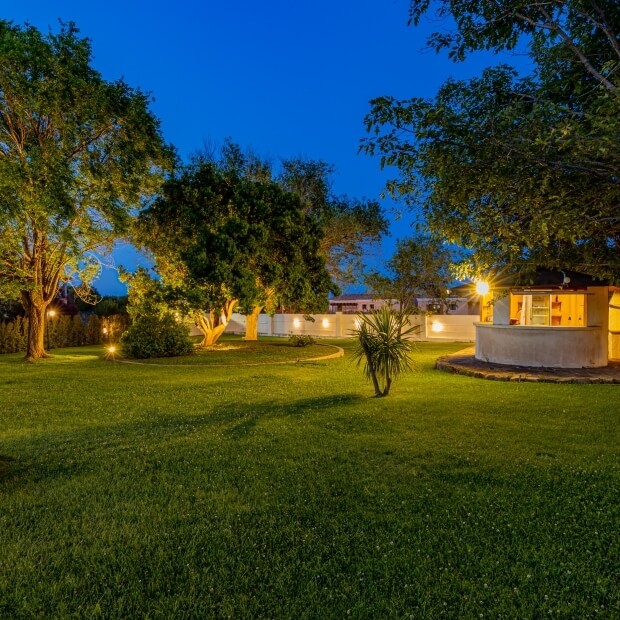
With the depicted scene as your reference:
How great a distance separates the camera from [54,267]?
17.8 meters

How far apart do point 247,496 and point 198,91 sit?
13824 centimetres

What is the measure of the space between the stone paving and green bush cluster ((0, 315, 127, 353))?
56.8ft

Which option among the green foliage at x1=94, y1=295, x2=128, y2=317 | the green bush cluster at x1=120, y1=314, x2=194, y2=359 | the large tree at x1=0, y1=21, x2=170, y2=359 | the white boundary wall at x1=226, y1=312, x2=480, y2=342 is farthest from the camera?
the green foliage at x1=94, y1=295, x2=128, y2=317

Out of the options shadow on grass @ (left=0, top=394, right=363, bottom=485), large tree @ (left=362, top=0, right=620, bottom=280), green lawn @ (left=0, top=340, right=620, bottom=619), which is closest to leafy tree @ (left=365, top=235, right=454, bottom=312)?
shadow on grass @ (left=0, top=394, right=363, bottom=485)

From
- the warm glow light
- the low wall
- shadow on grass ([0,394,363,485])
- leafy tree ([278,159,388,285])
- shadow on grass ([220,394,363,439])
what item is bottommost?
shadow on grass ([0,394,363,485])

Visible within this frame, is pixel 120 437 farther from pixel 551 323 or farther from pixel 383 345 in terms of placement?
pixel 551 323

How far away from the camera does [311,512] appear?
13.4 feet

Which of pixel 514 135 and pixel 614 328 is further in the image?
pixel 614 328

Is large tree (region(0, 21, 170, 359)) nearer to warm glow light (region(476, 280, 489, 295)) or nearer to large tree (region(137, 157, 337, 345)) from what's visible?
large tree (region(137, 157, 337, 345))

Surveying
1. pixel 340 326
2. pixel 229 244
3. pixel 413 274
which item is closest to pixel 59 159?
pixel 229 244

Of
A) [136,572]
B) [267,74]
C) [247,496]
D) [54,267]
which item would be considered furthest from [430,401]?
[267,74]

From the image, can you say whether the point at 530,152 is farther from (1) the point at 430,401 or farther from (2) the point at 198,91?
(2) the point at 198,91

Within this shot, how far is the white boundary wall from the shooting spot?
25797 mm

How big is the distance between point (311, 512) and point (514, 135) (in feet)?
13.2
